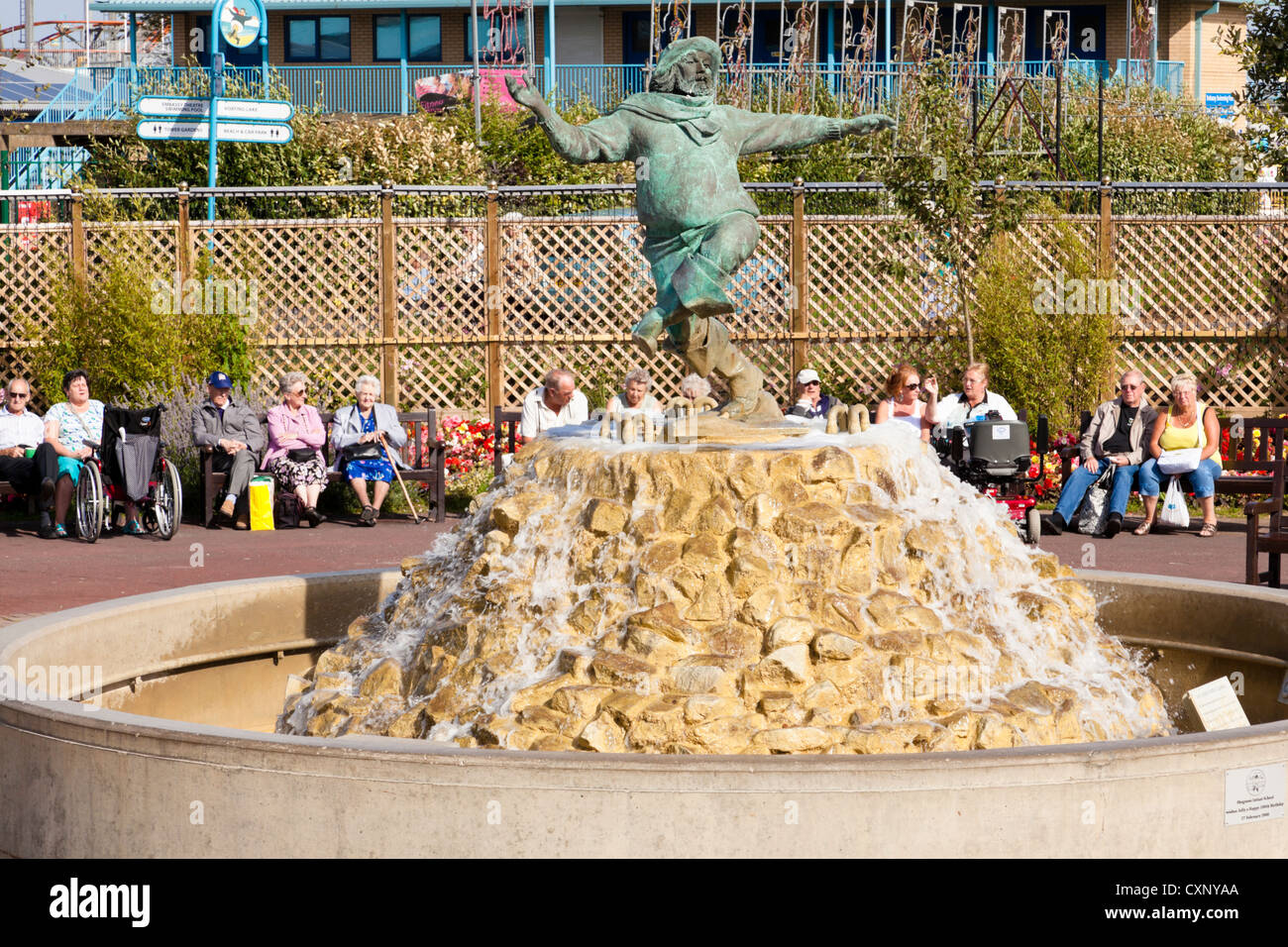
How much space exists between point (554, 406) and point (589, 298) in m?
4.42

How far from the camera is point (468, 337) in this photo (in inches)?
650

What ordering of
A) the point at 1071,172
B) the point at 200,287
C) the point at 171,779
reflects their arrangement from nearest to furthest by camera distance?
1. the point at 171,779
2. the point at 200,287
3. the point at 1071,172

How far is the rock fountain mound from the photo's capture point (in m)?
5.06

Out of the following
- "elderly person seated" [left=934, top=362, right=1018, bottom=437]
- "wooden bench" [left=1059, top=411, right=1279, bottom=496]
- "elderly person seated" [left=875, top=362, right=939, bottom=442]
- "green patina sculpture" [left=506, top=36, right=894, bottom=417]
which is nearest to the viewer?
"green patina sculpture" [left=506, top=36, right=894, bottom=417]

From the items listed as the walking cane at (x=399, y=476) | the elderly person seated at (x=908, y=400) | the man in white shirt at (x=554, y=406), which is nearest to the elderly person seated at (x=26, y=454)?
the walking cane at (x=399, y=476)

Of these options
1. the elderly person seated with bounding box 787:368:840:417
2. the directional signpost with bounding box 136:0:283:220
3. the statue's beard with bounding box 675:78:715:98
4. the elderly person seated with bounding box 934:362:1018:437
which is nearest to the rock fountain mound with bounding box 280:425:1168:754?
the statue's beard with bounding box 675:78:715:98

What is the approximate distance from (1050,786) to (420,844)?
1.57 metres

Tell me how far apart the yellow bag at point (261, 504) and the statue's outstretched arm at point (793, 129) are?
275 inches

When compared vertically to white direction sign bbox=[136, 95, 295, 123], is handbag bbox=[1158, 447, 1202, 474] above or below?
below

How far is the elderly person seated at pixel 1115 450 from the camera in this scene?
12211 mm

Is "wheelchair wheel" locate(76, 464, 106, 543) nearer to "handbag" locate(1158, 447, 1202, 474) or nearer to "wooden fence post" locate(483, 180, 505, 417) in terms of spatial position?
"wooden fence post" locate(483, 180, 505, 417)

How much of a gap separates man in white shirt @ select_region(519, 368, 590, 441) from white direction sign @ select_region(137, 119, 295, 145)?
24.2 ft
